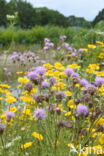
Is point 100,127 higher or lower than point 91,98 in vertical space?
lower

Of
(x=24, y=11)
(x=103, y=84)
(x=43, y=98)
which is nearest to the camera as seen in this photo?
(x=43, y=98)

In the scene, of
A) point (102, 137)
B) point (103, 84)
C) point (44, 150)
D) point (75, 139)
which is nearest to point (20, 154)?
point (44, 150)

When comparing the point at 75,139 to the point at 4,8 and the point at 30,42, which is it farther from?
the point at 4,8

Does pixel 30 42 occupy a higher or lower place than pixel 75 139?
lower

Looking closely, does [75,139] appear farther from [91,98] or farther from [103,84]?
[103,84]

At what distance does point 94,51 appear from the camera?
5.23 m

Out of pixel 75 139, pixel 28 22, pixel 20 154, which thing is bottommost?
pixel 28 22

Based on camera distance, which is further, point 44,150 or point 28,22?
point 28,22

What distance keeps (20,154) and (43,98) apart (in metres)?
0.41

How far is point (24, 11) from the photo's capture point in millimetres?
35406

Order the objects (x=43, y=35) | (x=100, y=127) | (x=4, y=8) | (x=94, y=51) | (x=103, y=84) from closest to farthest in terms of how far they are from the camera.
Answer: (x=100, y=127) → (x=103, y=84) → (x=94, y=51) → (x=43, y=35) → (x=4, y=8)

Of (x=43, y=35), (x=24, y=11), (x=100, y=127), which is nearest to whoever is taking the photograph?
(x=100, y=127)

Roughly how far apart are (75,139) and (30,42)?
34.8 ft

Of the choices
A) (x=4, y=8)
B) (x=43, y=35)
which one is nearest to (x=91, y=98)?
(x=43, y=35)
